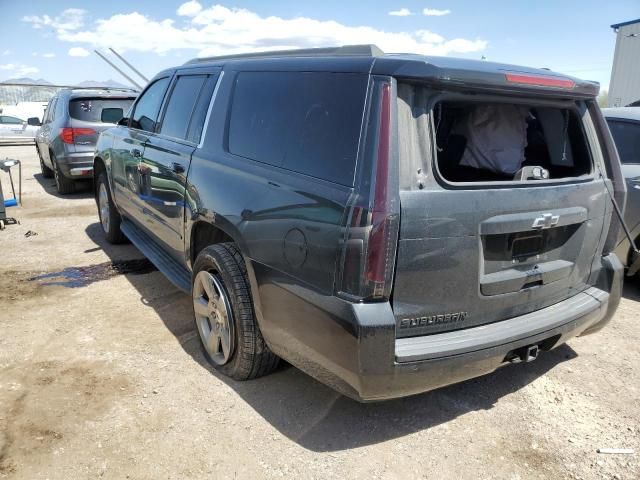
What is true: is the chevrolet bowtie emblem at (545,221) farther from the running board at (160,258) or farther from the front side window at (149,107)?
the front side window at (149,107)

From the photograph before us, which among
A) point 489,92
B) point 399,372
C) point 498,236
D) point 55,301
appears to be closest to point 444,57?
point 489,92

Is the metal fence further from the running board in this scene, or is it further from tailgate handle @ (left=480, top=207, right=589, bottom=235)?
tailgate handle @ (left=480, top=207, right=589, bottom=235)

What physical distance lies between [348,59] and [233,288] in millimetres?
1384

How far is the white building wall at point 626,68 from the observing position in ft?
70.6

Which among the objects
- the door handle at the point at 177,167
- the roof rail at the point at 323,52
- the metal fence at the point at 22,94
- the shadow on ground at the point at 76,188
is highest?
the metal fence at the point at 22,94

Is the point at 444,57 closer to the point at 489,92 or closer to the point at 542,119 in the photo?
the point at 489,92

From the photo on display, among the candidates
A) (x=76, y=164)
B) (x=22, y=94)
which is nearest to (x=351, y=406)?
(x=76, y=164)

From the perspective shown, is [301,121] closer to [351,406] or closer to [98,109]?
[351,406]

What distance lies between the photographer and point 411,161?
88.3 inches

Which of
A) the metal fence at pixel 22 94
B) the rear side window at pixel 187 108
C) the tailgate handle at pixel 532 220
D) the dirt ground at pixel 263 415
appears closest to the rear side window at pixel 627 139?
the dirt ground at pixel 263 415

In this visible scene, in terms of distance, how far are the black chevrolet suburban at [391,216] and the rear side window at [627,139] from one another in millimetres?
2218

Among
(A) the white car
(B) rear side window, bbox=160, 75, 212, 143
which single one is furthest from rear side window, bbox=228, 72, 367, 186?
(A) the white car

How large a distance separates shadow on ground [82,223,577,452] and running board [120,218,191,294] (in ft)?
1.66

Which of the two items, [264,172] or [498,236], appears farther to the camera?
[264,172]
